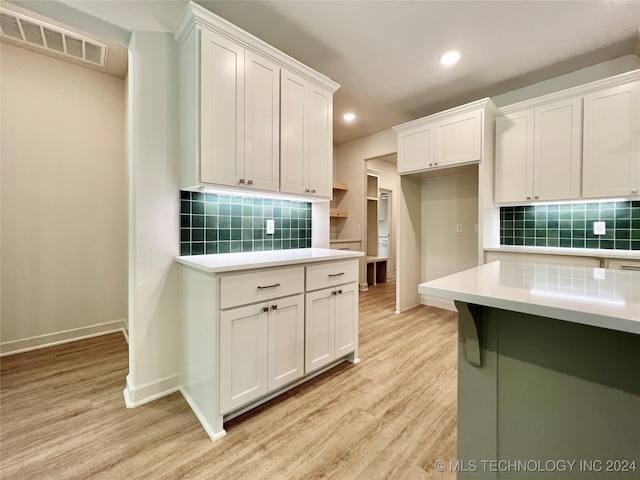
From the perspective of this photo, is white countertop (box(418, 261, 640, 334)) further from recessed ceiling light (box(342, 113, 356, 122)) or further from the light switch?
recessed ceiling light (box(342, 113, 356, 122))

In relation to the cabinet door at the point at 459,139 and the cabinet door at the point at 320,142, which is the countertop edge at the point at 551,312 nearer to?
the cabinet door at the point at 320,142

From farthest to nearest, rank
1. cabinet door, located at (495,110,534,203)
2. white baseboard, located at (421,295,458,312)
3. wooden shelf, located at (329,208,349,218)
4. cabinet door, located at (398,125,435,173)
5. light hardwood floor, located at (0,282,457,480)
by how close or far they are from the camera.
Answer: wooden shelf, located at (329,208,349,218), white baseboard, located at (421,295,458,312), cabinet door, located at (398,125,435,173), cabinet door, located at (495,110,534,203), light hardwood floor, located at (0,282,457,480)

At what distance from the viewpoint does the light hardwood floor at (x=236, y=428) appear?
1290mm

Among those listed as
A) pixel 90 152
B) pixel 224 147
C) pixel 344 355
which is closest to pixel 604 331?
pixel 344 355

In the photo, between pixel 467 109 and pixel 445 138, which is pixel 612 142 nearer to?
pixel 467 109

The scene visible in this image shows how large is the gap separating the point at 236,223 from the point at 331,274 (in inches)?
36.1

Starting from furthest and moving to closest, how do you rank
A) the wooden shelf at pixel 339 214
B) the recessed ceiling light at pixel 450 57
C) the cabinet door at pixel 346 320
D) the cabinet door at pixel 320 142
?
the wooden shelf at pixel 339 214
the recessed ceiling light at pixel 450 57
the cabinet door at pixel 320 142
the cabinet door at pixel 346 320

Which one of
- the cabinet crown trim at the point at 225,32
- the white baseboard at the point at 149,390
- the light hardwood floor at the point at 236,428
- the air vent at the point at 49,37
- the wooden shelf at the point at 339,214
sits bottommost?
the light hardwood floor at the point at 236,428

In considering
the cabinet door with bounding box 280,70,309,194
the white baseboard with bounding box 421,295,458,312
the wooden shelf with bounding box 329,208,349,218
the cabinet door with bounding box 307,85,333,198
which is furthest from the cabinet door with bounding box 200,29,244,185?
the white baseboard with bounding box 421,295,458,312

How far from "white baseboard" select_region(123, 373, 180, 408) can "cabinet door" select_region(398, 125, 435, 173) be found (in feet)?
11.2

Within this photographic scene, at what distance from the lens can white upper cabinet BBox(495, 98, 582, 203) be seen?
264 centimetres

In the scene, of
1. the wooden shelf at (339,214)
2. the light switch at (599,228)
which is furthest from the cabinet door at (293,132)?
the light switch at (599,228)

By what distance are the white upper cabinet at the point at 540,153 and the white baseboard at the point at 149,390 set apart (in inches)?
146

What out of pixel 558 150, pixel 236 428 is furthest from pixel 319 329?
pixel 558 150
